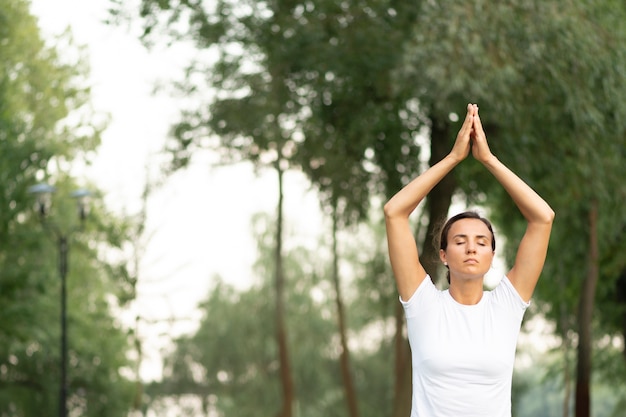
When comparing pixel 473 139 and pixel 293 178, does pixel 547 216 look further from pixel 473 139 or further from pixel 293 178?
pixel 293 178

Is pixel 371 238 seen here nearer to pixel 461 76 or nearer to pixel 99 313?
pixel 99 313

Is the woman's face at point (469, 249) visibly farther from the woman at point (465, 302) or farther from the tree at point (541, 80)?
the tree at point (541, 80)

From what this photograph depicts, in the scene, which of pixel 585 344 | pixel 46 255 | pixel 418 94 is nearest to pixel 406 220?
pixel 418 94

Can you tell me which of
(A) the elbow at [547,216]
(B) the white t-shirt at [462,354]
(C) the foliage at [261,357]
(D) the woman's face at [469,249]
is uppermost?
(A) the elbow at [547,216]

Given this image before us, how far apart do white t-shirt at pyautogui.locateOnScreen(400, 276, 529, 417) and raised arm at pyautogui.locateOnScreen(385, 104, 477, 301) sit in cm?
6

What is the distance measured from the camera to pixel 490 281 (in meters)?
30.8

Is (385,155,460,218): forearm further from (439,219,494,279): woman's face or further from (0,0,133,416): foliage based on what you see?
(0,0,133,416): foliage

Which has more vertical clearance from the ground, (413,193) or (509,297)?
(413,193)

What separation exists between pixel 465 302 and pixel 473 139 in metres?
0.51

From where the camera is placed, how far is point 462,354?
11.6ft

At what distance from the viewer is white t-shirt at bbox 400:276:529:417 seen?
3531 millimetres

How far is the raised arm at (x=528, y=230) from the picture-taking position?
12.3 feet

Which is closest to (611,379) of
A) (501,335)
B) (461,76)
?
(461,76)

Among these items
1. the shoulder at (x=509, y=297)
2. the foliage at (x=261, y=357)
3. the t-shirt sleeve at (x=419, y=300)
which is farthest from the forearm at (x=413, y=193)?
the foliage at (x=261, y=357)
